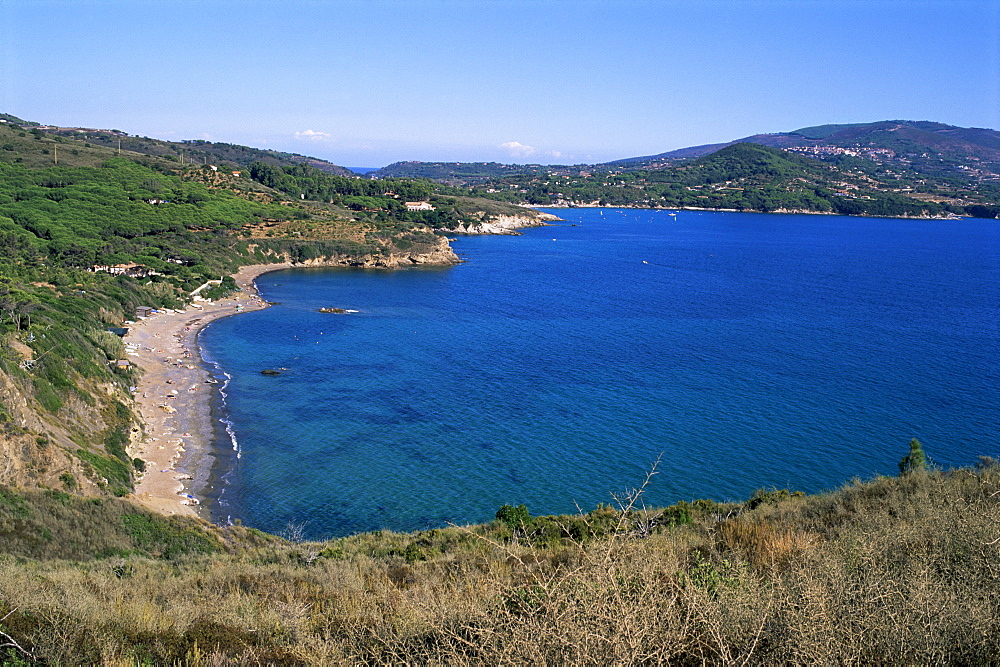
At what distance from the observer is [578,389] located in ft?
96.6

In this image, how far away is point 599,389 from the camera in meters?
29.4

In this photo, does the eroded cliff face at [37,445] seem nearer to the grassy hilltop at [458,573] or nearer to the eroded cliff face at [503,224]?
the grassy hilltop at [458,573]

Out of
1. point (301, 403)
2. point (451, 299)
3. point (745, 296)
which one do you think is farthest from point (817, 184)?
point (301, 403)

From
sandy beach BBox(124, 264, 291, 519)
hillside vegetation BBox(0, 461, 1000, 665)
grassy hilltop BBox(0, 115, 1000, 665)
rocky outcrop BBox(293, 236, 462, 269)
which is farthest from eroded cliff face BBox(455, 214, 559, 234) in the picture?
hillside vegetation BBox(0, 461, 1000, 665)

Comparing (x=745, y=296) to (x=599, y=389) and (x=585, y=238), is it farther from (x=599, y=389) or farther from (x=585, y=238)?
(x=585, y=238)

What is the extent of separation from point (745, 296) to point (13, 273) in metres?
49.1

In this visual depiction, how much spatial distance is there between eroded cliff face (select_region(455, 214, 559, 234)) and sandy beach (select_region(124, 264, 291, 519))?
61.2 meters

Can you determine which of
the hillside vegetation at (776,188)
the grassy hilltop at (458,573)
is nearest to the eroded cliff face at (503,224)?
the hillside vegetation at (776,188)

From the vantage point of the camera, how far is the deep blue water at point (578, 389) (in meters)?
20.8

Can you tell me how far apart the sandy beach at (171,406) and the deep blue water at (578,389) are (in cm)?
122

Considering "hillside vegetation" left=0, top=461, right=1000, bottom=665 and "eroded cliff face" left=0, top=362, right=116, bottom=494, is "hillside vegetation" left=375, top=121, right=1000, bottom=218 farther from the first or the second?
"hillside vegetation" left=0, top=461, right=1000, bottom=665

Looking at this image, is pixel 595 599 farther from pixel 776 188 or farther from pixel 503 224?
pixel 776 188

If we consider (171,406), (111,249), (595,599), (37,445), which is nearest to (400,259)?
(111,249)

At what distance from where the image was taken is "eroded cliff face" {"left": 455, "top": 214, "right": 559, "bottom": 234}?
10050 centimetres
